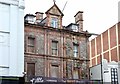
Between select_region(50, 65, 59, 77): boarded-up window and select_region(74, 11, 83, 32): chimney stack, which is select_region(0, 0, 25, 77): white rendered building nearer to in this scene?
select_region(50, 65, 59, 77): boarded-up window

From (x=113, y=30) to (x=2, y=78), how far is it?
25.1 meters

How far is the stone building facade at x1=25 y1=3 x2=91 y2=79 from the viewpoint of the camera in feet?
93.8

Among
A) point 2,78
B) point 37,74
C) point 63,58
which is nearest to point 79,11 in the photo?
point 63,58

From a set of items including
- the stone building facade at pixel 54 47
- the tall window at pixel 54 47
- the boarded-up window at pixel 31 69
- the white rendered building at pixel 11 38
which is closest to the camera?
the white rendered building at pixel 11 38

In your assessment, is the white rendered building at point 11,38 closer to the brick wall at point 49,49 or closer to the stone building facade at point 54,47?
the stone building facade at point 54,47

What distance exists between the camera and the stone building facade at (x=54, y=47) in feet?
93.8

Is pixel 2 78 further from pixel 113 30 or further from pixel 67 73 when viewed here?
pixel 113 30

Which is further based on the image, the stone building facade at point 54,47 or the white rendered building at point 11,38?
the stone building facade at point 54,47

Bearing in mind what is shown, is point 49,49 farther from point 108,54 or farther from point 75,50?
point 108,54

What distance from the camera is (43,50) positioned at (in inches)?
1149

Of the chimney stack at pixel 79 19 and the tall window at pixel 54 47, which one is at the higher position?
the chimney stack at pixel 79 19

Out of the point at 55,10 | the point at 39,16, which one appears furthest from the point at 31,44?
the point at 55,10

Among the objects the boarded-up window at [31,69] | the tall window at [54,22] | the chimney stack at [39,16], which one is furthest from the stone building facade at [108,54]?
the chimney stack at [39,16]

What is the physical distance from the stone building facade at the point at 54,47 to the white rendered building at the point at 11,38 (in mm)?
3044
